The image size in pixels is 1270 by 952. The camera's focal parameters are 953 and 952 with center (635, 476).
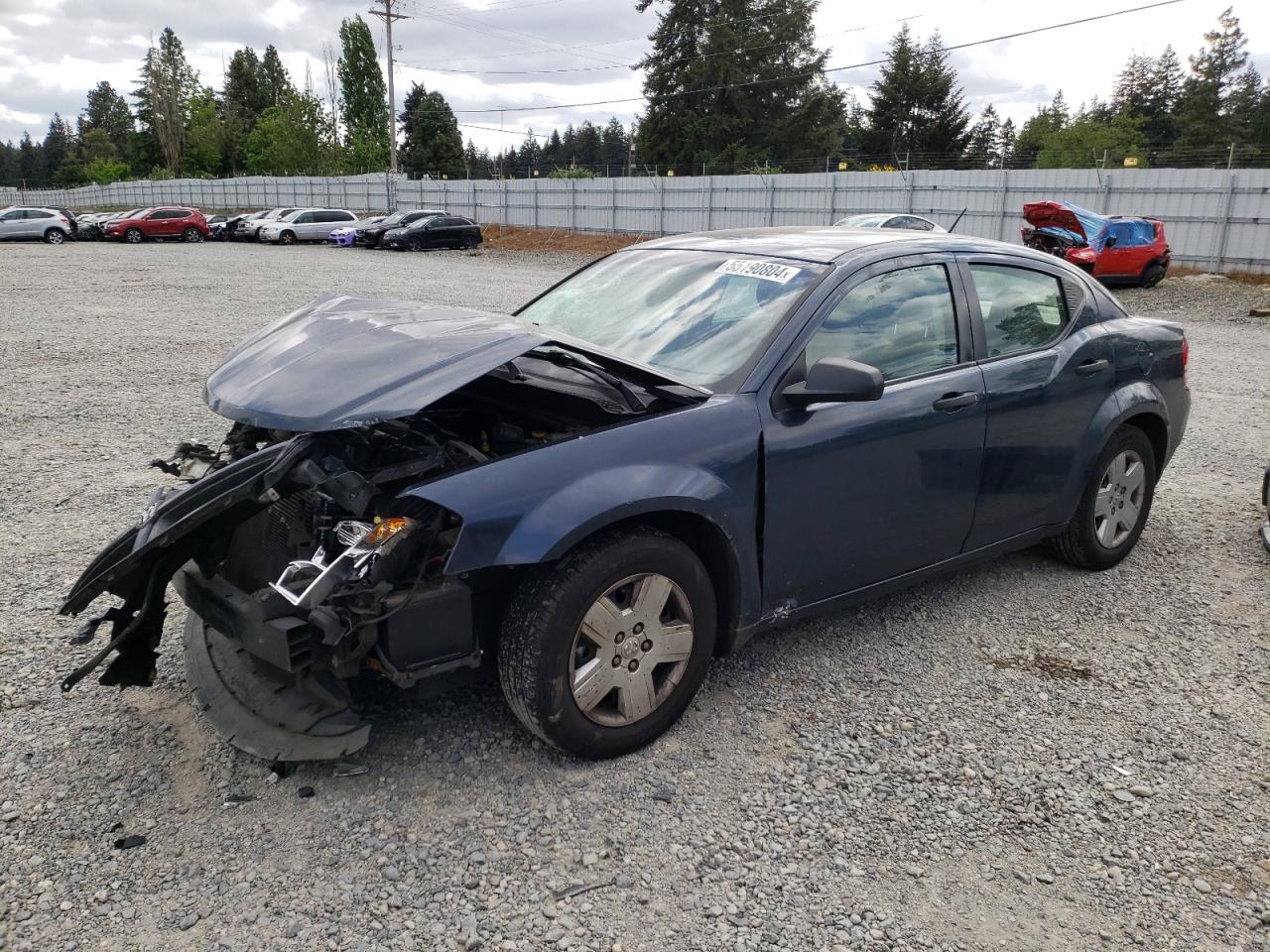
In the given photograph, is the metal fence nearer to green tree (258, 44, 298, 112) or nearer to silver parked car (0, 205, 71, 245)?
silver parked car (0, 205, 71, 245)

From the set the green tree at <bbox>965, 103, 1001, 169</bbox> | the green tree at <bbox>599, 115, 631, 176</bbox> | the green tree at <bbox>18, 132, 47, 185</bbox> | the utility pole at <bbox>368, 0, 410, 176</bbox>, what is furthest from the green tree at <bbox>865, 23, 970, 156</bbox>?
the green tree at <bbox>18, 132, 47, 185</bbox>

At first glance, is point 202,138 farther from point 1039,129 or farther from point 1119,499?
point 1119,499

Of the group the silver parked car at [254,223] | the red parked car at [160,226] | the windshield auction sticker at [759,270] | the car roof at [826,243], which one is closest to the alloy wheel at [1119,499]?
the car roof at [826,243]

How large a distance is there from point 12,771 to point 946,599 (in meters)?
3.83

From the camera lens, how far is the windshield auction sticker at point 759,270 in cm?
380

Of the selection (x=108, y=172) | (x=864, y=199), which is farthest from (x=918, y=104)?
(x=108, y=172)

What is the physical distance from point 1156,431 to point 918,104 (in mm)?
59869

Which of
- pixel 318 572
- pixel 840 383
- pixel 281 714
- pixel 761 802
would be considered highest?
pixel 840 383

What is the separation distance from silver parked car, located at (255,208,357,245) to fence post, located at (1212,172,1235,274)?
29.8 metres

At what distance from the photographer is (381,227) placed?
115 feet

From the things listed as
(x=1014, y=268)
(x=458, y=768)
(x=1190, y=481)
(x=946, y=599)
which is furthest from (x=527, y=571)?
(x=1190, y=481)

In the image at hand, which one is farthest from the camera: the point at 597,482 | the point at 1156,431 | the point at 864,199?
the point at 864,199

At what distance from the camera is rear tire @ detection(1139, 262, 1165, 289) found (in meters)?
20.3

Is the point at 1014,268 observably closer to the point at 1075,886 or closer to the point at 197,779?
the point at 1075,886
